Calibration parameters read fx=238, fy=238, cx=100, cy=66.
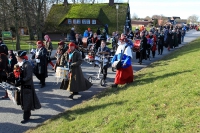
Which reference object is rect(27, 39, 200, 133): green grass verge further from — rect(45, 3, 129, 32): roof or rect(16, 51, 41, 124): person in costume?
rect(45, 3, 129, 32): roof

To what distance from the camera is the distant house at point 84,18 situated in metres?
43.5

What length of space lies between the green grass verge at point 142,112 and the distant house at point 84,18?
36.0m

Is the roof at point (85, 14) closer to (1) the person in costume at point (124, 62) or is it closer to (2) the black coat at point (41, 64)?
(2) the black coat at point (41, 64)

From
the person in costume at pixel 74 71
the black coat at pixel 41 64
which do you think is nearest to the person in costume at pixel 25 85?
the person in costume at pixel 74 71

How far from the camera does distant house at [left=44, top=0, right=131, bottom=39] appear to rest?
43.5 metres

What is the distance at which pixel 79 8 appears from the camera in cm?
4566

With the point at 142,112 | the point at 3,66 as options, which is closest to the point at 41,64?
the point at 3,66

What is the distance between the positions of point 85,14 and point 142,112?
40.0m

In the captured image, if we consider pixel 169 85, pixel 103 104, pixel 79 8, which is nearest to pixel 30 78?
pixel 103 104

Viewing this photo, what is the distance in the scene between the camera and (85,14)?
144 ft

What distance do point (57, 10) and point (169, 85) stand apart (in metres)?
42.5

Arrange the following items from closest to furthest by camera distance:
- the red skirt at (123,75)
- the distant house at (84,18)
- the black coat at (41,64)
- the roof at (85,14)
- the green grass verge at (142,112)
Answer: the green grass verge at (142,112), the red skirt at (123,75), the black coat at (41,64), the distant house at (84,18), the roof at (85,14)

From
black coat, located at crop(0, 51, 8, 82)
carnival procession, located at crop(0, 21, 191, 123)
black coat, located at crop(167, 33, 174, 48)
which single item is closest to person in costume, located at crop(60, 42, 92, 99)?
carnival procession, located at crop(0, 21, 191, 123)

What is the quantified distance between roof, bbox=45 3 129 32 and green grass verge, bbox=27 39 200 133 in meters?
36.7
